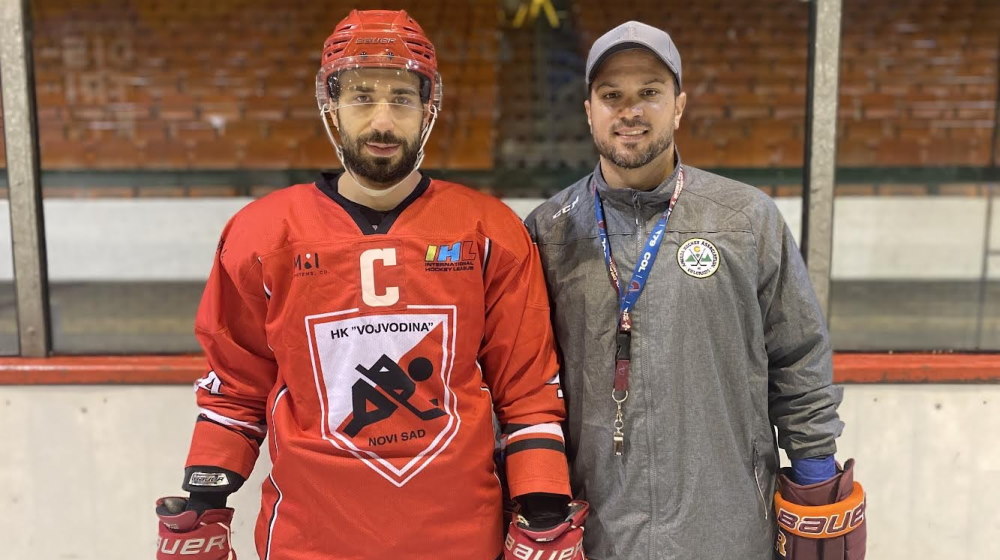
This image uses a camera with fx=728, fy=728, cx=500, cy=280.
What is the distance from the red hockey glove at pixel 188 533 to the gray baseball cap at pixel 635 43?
45.2 inches

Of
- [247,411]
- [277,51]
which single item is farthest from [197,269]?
[247,411]

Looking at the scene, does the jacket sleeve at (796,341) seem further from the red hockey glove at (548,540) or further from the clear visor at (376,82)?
the clear visor at (376,82)

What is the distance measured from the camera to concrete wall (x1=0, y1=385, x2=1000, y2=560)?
2.20 meters

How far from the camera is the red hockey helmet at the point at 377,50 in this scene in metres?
1.32

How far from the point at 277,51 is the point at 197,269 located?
1.06m

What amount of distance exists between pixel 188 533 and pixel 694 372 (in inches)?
40.0

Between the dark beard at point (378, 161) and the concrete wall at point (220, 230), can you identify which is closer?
the dark beard at point (378, 161)

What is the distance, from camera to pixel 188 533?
141cm

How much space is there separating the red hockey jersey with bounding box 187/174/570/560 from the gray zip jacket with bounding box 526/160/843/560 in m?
0.09

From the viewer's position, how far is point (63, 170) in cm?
248

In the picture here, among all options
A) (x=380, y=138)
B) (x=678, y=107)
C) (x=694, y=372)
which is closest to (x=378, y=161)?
(x=380, y=138)

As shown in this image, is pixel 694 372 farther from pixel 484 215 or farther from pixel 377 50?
pixel 377 50

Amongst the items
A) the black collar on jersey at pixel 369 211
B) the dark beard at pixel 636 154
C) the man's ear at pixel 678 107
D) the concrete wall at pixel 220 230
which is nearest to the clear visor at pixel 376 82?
the black collar on jersey at pixel 369 211

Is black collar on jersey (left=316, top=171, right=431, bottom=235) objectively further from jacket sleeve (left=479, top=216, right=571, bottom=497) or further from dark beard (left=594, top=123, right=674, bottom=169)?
dark beard (left=594, top=123, right=674, bottom=169)
